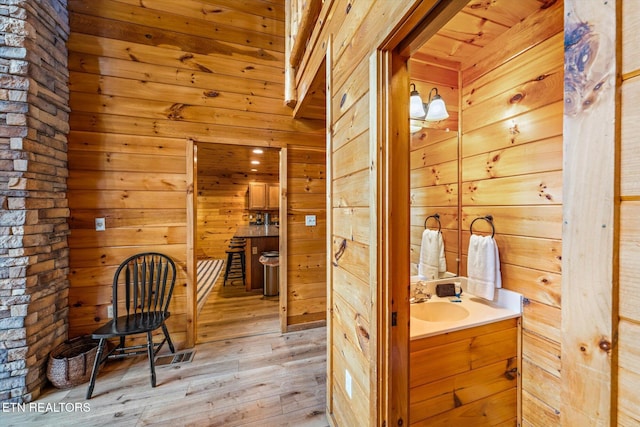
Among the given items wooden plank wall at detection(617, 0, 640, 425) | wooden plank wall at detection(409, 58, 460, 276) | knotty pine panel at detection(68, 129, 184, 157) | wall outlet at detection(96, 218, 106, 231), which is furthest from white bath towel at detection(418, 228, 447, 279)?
wall outlet at detection(96, 218, 106, 231)

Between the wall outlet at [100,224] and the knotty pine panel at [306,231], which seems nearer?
the wall outlet at [100,224]

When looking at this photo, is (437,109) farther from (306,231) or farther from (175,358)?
(175,358)

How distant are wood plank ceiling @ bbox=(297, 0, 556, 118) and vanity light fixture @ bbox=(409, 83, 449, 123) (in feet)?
0.93

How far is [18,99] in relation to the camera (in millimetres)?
1731

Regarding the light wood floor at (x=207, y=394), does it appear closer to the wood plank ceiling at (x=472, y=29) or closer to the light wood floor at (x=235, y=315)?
the light wood floor at (x=235, y=315)

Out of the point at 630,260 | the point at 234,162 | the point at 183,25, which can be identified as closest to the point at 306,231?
the point at 183,25

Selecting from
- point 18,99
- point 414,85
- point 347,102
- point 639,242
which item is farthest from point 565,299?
point 18,99

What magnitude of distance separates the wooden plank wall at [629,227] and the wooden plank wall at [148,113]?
2.61 m

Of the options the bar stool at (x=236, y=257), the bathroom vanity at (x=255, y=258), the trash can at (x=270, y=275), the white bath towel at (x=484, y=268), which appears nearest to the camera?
the white bath towel at (x=484, y=268)

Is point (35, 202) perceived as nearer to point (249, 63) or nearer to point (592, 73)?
point (249, 63)

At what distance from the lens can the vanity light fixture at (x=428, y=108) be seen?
176 centimetres

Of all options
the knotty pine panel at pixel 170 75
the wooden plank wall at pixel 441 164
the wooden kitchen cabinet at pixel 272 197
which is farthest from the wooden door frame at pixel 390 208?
the wooden kitchen cabinet at pixel 272 197

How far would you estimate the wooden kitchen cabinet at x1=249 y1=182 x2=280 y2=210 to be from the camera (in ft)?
21.6

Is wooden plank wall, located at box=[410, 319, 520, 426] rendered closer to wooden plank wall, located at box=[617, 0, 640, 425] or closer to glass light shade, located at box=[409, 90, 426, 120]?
wooden plank wall, located at box=[617, 0, 640, 425]
